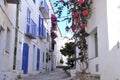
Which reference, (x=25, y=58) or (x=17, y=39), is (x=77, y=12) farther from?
(x=25, y=58)

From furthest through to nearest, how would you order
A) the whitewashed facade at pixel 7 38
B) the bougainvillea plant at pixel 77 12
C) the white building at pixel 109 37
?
the whitewashed facade at pixel 7 38
the bougainvillea plant at pixel 77 12
the white building at pixel 109 37

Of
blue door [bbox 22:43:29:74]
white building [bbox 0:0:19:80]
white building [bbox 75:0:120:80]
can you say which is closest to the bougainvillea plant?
white building [bbox 75:0:120:80]

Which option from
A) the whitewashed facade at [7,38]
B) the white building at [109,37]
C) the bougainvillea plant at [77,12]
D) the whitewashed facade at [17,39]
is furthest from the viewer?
the whitewashed facade at [17,39]

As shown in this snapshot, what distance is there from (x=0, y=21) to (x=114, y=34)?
18.5ft

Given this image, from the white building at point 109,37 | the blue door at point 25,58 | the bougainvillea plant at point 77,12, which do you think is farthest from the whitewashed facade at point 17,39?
the white building at point 109,37

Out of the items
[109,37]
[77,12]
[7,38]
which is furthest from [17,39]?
[109,37]

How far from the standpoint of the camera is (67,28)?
9.79 m

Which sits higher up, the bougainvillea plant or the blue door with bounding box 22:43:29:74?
the bougainvillea plant

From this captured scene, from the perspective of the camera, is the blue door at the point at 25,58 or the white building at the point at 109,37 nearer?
the white building at the point at 109,37

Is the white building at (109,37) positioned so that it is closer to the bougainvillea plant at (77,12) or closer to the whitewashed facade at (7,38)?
the bougainvillea plant at (77,12)

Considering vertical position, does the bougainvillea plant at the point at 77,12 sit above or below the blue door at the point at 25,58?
above

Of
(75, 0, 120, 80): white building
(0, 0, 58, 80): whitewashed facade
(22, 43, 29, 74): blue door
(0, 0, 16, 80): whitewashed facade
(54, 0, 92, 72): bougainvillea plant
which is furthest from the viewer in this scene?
(22, 43, 29, 74): blue door

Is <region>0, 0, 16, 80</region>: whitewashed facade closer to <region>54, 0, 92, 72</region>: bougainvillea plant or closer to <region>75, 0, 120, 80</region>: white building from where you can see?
<region>54, 0, 92, 72</region>: bougainvillea plant

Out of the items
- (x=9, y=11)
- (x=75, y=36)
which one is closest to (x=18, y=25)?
(x=9, y=11)
